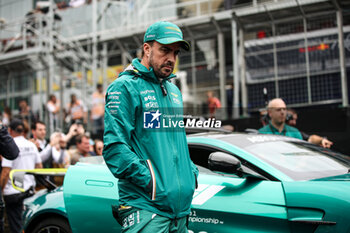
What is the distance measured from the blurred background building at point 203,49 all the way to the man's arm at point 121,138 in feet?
19.2

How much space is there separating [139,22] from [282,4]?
5153 mm

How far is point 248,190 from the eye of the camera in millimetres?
3129

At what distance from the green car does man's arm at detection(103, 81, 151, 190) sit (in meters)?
0.99

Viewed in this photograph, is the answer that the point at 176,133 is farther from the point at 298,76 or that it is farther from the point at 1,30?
the point at 1,30

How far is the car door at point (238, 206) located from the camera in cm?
297

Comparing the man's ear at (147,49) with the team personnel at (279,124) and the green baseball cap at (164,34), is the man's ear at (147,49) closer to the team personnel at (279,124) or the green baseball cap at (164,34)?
the green baseball cap at (164,34)

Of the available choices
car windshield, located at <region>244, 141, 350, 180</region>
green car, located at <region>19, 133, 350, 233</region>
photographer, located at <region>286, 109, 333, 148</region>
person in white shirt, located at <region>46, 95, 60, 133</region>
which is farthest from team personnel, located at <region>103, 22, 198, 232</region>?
person in white shirt, located at <region>46, 95, 60, 133</region>

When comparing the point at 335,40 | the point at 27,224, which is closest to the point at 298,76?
the point at 335,40

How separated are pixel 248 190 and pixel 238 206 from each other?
0.50ft

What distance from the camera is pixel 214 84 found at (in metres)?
12.2

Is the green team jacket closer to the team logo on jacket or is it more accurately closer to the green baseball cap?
the team logo on jacket

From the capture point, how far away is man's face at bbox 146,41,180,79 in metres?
2.36

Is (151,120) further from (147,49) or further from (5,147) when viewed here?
(5,147)

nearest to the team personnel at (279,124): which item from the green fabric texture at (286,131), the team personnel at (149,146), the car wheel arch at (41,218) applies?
the green fabric texture at (286,131)
